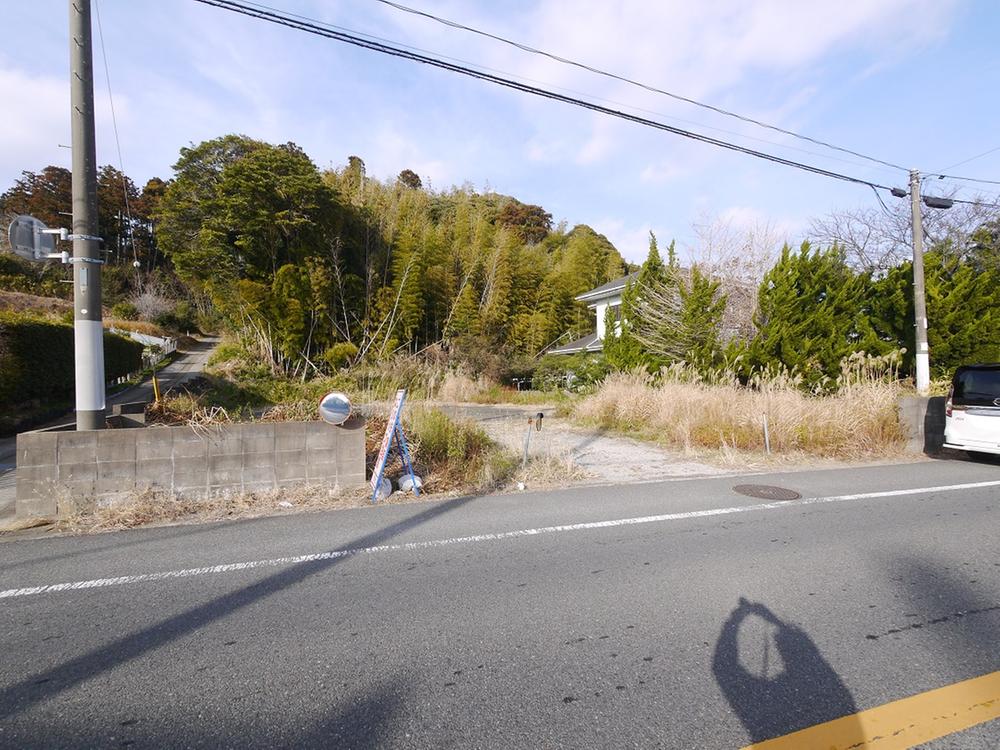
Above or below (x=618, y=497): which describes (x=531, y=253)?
above

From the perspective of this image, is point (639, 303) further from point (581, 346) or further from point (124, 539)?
point (124, 539)

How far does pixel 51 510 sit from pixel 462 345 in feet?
59.0

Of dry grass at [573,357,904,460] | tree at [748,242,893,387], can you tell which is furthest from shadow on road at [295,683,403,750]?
tree at [748,242,893,387]

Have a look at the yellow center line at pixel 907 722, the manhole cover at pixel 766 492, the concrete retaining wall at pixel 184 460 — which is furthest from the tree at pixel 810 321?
the yellow center line at pixel 907 722

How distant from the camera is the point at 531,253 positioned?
30.7 metres

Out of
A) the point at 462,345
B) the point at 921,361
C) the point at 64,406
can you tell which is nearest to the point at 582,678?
the point at 921,361

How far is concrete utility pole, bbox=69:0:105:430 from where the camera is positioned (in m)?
5.34

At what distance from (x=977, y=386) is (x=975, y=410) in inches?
19.0

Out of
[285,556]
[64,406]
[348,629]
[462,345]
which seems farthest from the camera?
[462,345]

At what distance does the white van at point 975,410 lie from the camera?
7.47m

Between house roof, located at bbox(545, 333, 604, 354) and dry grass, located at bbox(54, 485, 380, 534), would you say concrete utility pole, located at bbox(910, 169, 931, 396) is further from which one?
house roof, located at bbox(545, 333, 604, 354)

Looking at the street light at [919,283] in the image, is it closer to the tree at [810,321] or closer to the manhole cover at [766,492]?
the tree at [810,321]

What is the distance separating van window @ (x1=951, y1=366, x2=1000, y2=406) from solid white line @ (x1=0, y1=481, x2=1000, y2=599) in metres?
1.98

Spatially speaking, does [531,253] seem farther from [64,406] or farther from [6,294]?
[6,294]
